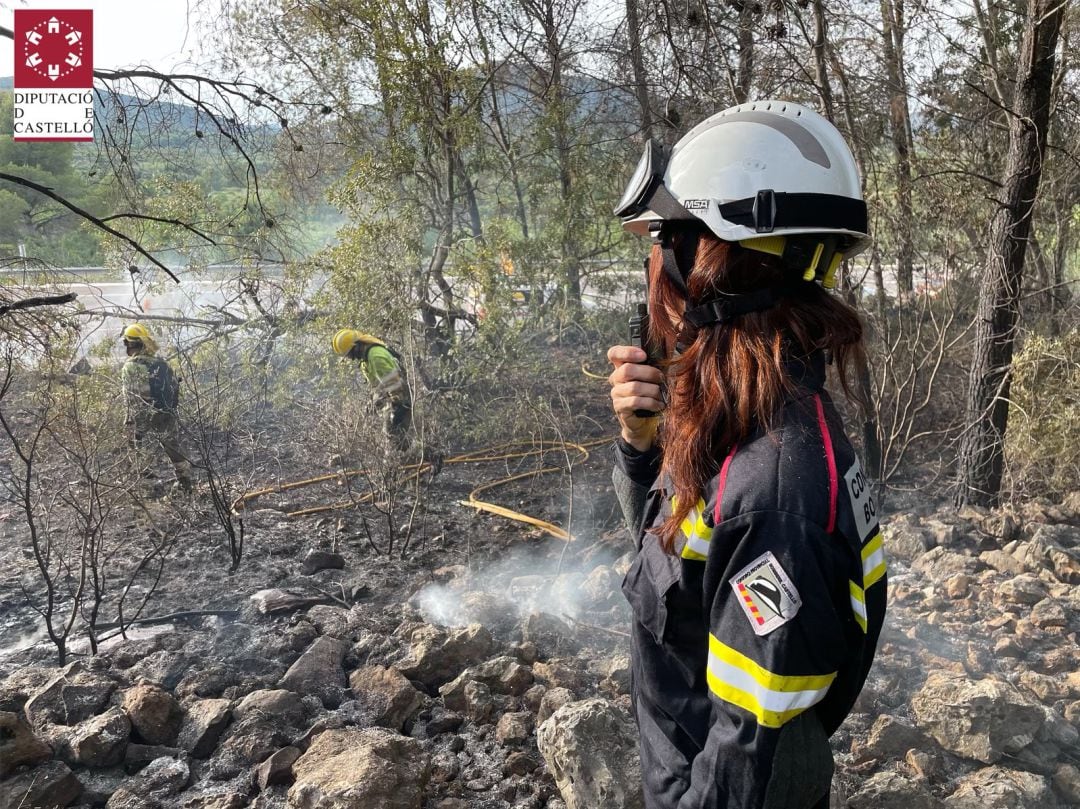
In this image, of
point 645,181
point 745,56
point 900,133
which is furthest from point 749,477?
point 900,133

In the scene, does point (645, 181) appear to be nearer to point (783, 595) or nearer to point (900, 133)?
point (783, 595)

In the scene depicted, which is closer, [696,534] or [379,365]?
[696,534]

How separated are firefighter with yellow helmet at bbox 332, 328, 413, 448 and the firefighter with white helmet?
6422mm

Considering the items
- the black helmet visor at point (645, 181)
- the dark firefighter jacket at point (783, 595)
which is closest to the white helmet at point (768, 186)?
the black helmet visor at point (645, 181)

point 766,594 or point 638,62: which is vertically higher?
point 638,62

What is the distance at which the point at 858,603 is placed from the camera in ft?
4.15

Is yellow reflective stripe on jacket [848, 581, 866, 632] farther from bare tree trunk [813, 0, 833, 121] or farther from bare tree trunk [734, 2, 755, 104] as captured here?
bare tree trunk [734, 2, 755, 104]

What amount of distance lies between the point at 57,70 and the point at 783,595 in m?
4.98

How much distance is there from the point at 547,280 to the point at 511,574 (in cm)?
498

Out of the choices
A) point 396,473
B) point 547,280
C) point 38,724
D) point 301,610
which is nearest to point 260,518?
point 396,473

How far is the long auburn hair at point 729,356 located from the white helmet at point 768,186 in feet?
0.16

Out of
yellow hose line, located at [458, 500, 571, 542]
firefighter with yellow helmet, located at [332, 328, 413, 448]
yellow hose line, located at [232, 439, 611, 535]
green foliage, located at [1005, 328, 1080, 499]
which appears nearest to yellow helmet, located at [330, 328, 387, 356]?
firefighter with yellow helmet, located at [332, 328, 413, 448]

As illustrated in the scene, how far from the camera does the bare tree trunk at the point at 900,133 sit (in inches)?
237

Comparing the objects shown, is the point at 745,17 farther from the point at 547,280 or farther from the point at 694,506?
the point at 694,506
